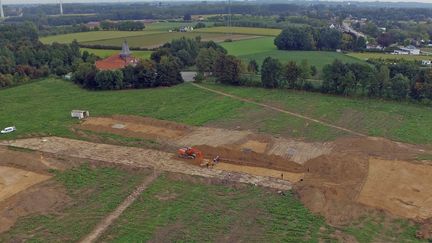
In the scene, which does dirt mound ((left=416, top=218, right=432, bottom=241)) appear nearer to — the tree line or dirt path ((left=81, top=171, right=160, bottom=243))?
dirt path ((left=81, top=171, right=160, bottom=243))

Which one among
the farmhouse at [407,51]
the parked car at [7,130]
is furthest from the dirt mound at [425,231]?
the farmhouse at [407,51]

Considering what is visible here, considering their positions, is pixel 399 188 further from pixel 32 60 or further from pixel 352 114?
pixel 32 60

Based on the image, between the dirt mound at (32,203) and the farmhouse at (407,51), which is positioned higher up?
the farmhouse at (407,51)

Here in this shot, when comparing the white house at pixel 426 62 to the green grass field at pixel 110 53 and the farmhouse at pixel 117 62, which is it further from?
the green grass field at pixel 110 53

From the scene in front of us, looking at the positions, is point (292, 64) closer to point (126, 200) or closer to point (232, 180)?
point (232, 180)

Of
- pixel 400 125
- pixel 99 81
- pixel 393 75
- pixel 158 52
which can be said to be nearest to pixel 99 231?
pixel 400 125

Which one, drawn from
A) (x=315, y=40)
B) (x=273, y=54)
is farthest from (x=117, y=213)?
(x=315, y=40)

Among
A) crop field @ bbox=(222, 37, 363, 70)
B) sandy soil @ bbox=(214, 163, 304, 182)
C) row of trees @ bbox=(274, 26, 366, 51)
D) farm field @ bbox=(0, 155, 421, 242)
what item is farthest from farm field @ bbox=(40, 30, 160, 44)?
farm field @ bbox=(0, 155, 421, 242)
